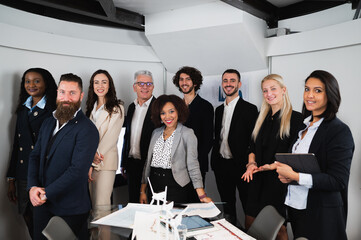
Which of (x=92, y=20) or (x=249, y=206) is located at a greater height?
(x=92, y=20)

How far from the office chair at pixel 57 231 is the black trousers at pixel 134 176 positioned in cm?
200

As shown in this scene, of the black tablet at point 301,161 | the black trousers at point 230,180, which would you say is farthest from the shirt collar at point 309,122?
the black trousers at point 230,180

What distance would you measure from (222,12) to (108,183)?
238 centimetres

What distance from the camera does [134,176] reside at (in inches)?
160

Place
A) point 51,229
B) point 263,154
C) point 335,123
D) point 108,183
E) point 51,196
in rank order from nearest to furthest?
1. point 51,229
2. point 335,123
3. point 51,196
4. point 263,154
5. point 108,183

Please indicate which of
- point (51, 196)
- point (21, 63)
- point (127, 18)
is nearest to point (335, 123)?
point (51, 196)

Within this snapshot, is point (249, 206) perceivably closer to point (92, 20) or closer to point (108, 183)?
point (108, 183)

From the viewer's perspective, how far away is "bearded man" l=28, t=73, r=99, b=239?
259cm

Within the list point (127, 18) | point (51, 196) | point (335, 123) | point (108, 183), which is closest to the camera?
point (335, 123)

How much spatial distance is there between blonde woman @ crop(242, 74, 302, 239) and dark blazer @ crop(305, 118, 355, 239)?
20.7 inches

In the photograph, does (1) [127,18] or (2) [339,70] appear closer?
(2) [339,70]

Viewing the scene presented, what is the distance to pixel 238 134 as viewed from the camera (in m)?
3.71

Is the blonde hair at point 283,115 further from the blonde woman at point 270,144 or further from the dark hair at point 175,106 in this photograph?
the dark hair at point 175,106

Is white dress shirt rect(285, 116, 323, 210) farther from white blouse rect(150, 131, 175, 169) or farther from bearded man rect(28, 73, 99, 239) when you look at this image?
bearded man rect(28, 73, 99, 239)
